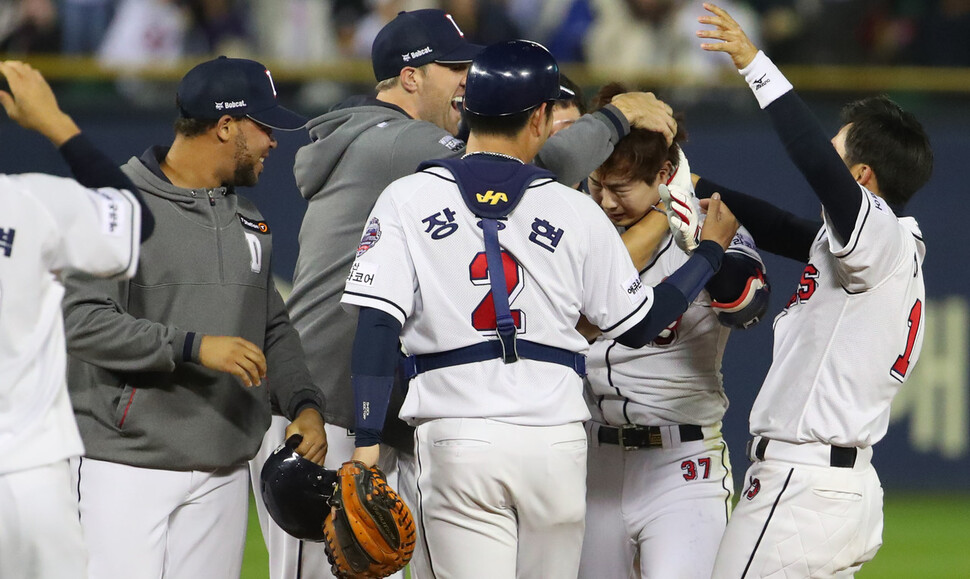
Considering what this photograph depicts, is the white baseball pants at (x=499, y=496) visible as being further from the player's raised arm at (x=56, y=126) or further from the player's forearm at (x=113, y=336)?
the player's raised arm at (x=56, y=126)

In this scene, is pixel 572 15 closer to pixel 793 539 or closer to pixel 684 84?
pixel 684 84

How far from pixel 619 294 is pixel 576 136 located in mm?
707

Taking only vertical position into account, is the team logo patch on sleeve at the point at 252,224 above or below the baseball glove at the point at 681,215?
below

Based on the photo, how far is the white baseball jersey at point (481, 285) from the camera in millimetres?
3695

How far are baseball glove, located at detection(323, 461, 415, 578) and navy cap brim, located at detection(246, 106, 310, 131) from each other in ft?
4.33

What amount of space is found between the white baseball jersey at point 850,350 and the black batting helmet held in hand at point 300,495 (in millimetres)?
1505

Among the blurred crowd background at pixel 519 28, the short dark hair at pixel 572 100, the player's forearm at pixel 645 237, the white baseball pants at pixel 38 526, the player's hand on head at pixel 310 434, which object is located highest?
the short dark hair at pixel 572 100

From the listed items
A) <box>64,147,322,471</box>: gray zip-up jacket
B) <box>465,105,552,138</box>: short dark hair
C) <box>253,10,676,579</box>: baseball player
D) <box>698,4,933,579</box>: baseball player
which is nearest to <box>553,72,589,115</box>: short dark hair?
<box>253,10,676,579</box>: baseball player

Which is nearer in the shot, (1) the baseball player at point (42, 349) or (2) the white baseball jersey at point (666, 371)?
(1) the baseball player at point (42, 349)

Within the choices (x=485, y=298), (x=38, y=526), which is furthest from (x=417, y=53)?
(x=38, y=526)

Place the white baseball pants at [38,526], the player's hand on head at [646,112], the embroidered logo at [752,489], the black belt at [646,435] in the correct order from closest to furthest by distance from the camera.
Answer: the white baseball pants at [38,526]
the embroidered logo at [752,489]
the player's hand on head at [646,112]
the black belt at [646,435]

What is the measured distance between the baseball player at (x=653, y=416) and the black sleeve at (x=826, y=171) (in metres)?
0.75

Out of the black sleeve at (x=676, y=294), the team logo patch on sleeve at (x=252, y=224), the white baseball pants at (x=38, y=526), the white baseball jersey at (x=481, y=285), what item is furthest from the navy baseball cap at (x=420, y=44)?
the white baseball pants at (x=38, y=526)

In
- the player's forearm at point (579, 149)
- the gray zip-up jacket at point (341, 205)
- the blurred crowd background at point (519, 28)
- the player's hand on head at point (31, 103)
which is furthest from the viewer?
the blurred crowd background at point (519, 28)
